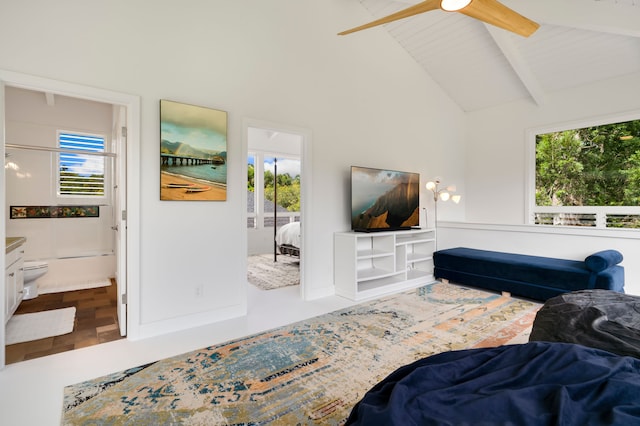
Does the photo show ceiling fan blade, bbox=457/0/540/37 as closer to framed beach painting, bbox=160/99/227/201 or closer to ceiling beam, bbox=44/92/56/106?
framed beach painting, bbox=160/99/227/201

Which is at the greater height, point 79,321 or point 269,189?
point 269,189

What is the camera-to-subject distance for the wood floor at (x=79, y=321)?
2.63 m

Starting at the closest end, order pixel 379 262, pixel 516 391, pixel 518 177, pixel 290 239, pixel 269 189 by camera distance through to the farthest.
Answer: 1. pixel 516 391
2. pixel 379 262
3. pixel 518 177
4. pixel 290 239
5. pixel 269 189

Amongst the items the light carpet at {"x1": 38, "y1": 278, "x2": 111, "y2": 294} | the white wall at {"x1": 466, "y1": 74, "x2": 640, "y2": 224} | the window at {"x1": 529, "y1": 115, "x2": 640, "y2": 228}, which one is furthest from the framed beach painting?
the window at {"x1": 529, "y1": 115, "x2": 640, "y2": 228}

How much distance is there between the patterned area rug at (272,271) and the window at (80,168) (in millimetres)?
2689

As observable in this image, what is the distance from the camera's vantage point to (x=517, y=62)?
4609 millimetres

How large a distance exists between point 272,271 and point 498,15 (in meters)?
4.56

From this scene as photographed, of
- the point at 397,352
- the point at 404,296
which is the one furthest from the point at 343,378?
the point at 404,296

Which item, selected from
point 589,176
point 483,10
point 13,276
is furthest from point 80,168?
point 589,176

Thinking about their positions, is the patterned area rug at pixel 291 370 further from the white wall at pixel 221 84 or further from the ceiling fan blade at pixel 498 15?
the ceiling fan blade at pixel 498 15

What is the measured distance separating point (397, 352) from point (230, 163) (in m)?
2.38

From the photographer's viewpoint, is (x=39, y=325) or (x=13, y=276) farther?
(x=13, y=276)

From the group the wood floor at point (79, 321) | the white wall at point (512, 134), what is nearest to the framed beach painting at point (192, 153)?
the wood floor at point (79, 321)

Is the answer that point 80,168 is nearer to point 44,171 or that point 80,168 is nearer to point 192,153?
point 44,171
